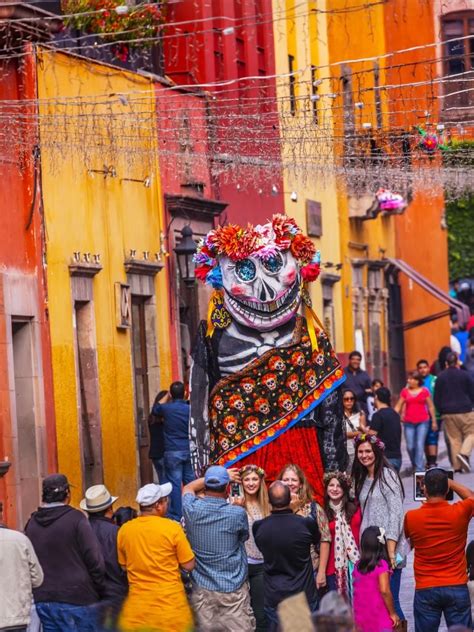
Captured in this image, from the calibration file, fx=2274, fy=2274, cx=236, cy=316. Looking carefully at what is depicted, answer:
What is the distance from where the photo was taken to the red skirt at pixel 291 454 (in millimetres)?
17703

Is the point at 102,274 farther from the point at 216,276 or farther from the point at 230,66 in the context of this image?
the point at 216,276

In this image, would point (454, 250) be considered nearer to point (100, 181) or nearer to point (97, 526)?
point (100, 181)

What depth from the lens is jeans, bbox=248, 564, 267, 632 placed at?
48.8 feet

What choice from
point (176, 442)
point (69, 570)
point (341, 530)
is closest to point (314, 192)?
point (176, 442)

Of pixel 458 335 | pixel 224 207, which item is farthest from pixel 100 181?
pixel 458 335

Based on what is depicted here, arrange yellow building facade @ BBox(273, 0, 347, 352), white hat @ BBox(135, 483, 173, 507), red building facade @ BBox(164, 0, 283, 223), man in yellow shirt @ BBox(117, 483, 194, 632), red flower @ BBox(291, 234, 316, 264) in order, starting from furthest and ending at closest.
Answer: yellow building facade @ BBox(273, 0, 347, 352) < red building facade @ BBox(164, 0, 283, 223) < red flower @ BBox(291, 234, 316, 264) < white hat @ BBox(135, 483, 173, 507) < man in yellow shirt @ BBox(117, 483, 194, 632)

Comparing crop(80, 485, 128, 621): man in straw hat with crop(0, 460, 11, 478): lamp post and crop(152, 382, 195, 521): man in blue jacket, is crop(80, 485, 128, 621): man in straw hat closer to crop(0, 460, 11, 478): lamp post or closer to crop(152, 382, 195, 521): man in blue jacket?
crop(0, 460, 11, 478): lamp post

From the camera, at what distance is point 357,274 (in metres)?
42.9

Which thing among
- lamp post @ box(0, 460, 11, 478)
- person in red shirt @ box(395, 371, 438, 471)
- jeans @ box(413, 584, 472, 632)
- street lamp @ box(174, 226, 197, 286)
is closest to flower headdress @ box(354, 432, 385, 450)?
jeans @ box(413, 584, 472, 632)

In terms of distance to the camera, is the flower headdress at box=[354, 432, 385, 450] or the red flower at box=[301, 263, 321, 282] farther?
the red flower at box=[301, 263, 321, 282]

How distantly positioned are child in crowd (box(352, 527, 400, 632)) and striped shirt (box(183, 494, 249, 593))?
2.46ft

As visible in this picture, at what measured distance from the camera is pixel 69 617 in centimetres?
1380

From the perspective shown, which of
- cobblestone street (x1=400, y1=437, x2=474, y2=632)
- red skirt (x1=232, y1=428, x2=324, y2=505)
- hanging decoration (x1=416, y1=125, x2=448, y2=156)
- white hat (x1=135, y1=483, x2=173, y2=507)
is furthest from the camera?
hanging decoration (x1=416, y1=125, x2=448, y2=156)

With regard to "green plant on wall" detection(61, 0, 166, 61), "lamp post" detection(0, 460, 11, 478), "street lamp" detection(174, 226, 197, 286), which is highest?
"green plant on wall" detection(61, 0, 166, 61)
